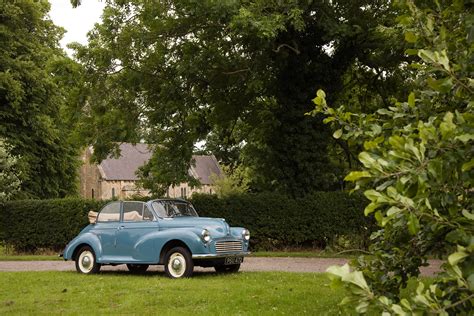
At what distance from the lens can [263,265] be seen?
16750mm

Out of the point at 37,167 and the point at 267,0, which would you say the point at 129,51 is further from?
the point at 37,167

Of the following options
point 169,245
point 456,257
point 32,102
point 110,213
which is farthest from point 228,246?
point 32,102

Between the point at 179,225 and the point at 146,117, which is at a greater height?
the point at 146,117

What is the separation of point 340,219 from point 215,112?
6496 millimetres

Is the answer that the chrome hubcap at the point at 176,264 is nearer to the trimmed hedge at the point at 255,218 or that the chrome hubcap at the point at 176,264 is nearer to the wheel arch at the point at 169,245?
the wheel arch at the point at 169,245

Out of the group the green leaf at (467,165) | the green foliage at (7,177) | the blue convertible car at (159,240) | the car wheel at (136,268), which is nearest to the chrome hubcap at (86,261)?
the blue convertible car at (159,240)

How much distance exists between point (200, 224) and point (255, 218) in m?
8.43

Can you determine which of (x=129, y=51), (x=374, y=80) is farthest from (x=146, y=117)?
(x=374, y=80)

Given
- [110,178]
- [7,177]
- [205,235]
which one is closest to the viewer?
[205,235]

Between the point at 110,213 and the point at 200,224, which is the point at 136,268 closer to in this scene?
the point at 110,213

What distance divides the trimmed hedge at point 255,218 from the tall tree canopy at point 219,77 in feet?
3.64

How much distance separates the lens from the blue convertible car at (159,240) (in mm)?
13070

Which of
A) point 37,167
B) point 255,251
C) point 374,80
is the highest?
point 374,80

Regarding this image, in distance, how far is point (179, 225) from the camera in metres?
13.7
